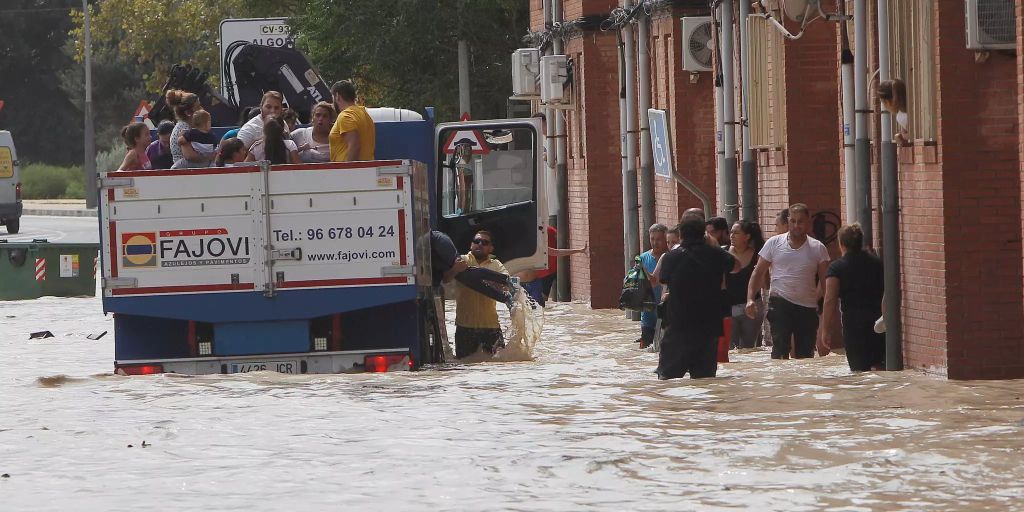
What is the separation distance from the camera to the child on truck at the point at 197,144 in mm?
16078

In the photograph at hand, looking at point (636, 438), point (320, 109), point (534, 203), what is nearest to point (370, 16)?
point (534, 203)

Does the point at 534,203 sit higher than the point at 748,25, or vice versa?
the point at 748,25

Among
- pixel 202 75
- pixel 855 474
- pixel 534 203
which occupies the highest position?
pixel 202 75

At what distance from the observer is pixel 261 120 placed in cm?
1631

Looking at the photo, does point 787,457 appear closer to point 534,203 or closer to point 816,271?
point 816,271

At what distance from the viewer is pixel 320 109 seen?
16.1 metres

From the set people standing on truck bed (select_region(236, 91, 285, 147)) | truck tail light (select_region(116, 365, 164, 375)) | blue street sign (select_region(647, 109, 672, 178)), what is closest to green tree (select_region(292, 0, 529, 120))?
blue street sign (select_region(647, 109, 672, 178))

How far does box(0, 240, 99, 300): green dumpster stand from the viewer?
29.5 m

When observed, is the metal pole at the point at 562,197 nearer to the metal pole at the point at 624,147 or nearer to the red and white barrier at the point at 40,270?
the metal pole at the point at 624,147

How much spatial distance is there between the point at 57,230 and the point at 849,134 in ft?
123

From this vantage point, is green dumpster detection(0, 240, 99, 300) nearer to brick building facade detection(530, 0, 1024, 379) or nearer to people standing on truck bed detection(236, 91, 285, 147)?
people standing on truck bed detection(236, 91, 285, 147)

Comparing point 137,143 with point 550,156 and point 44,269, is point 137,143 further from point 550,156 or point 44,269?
point 550,156

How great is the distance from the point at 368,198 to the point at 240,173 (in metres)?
0.97

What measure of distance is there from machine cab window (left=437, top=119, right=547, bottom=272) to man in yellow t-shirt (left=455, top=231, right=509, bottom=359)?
1.63 metres
